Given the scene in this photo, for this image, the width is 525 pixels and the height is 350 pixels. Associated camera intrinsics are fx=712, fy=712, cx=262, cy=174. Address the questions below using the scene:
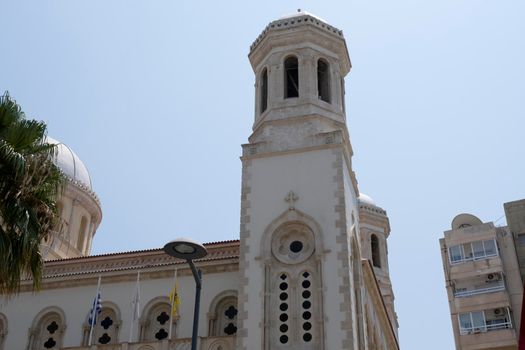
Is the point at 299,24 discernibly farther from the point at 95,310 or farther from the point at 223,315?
the point at 95,310

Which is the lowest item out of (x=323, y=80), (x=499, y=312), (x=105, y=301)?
(x=105, y=301)

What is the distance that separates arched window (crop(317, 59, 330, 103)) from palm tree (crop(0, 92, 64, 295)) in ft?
52.5

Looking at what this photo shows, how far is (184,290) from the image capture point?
27.1m

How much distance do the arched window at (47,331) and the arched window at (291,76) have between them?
43.1 ft

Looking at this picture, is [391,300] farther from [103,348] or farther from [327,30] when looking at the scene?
[103,348]

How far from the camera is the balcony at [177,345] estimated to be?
2450 cm

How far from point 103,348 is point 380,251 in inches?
794

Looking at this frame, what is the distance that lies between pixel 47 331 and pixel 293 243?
1070 centimetres

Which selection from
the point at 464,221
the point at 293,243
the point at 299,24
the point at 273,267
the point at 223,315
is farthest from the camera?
the point at 464,221

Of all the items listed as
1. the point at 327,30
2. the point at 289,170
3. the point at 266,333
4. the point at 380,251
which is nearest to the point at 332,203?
the point at 289,170

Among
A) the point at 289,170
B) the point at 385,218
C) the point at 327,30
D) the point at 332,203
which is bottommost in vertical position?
the point at 332,203

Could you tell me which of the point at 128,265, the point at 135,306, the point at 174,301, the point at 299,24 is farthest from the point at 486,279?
the point at 135,306

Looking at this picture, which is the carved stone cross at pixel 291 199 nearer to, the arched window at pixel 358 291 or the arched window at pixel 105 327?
the arched window at pixel 358 291

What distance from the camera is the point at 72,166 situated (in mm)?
40781
